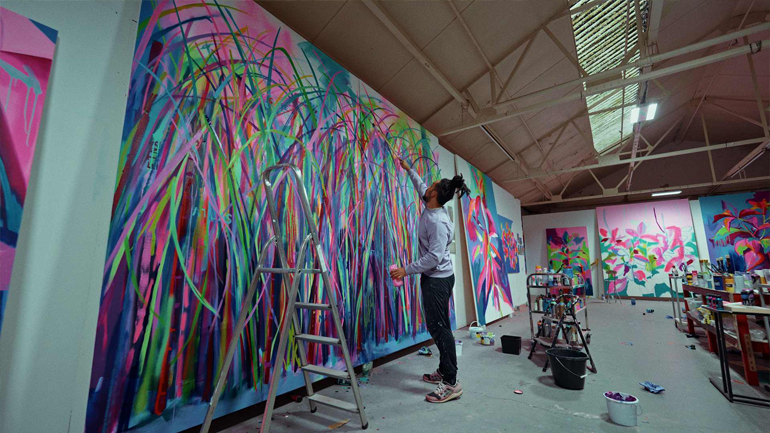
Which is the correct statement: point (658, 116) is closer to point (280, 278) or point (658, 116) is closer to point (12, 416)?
point (280, 278)

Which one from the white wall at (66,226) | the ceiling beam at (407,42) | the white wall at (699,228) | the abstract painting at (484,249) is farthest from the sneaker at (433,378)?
the white wall at (699,228)

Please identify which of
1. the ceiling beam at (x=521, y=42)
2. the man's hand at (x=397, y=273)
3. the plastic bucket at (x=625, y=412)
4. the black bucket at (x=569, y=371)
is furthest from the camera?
the ceiling beam at (x=521, y=42)

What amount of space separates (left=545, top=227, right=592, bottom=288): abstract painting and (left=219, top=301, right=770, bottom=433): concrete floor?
22.9ft

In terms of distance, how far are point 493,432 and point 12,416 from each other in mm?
2210

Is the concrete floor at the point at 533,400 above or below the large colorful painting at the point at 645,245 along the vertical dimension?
below

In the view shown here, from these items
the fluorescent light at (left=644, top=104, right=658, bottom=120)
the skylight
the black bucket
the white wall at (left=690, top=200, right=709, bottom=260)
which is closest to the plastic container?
the black bucket

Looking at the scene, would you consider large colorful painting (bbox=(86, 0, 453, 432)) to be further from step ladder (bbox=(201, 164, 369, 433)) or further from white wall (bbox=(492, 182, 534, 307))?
white wall (bbox=(492, 182, 534, 307))

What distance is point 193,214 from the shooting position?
1.78m

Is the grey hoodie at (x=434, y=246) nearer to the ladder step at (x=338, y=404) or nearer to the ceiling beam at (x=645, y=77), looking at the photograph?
the ladder step at (x=338, y=404)

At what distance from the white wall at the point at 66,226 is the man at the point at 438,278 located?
173cm

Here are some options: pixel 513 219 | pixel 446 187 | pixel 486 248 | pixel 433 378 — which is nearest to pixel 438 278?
pixel 446 187

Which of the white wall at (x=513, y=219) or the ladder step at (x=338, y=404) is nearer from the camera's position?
the ladder step at (x=338, y=404)

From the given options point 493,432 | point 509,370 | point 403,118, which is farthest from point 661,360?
point 403,118

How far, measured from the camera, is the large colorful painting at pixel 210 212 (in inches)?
59.8
